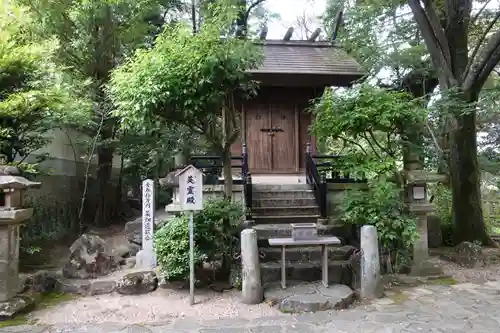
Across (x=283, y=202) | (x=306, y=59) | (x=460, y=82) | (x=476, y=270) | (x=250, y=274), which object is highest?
(x=306, y=59)

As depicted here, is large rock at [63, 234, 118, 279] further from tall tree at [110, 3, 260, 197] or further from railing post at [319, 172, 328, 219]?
railing post at [319, 172, 328, 219]

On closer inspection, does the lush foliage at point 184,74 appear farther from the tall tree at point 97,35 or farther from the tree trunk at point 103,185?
the tree trunk at point 103,185

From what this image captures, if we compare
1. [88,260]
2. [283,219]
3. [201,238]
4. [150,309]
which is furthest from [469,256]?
[88,260]

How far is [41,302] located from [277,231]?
13.9 feet

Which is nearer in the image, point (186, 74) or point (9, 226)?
point (9, 226)

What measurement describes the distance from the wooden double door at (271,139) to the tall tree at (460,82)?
4.16m

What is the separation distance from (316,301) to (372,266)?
3.72ft

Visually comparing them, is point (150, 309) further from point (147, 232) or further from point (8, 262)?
point (8, 262)

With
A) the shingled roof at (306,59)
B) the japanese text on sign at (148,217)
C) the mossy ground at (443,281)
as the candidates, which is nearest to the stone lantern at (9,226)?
the japanese text on sign at (148,217)

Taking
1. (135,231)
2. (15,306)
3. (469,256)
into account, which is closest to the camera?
(15,306)

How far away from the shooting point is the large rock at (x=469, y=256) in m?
7.75

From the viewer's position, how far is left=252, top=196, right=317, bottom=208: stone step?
8.62 metres

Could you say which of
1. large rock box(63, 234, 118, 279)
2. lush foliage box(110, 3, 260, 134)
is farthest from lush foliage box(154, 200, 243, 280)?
lush foliage box(110, 3, 260, 134)

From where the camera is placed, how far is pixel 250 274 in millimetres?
5715
